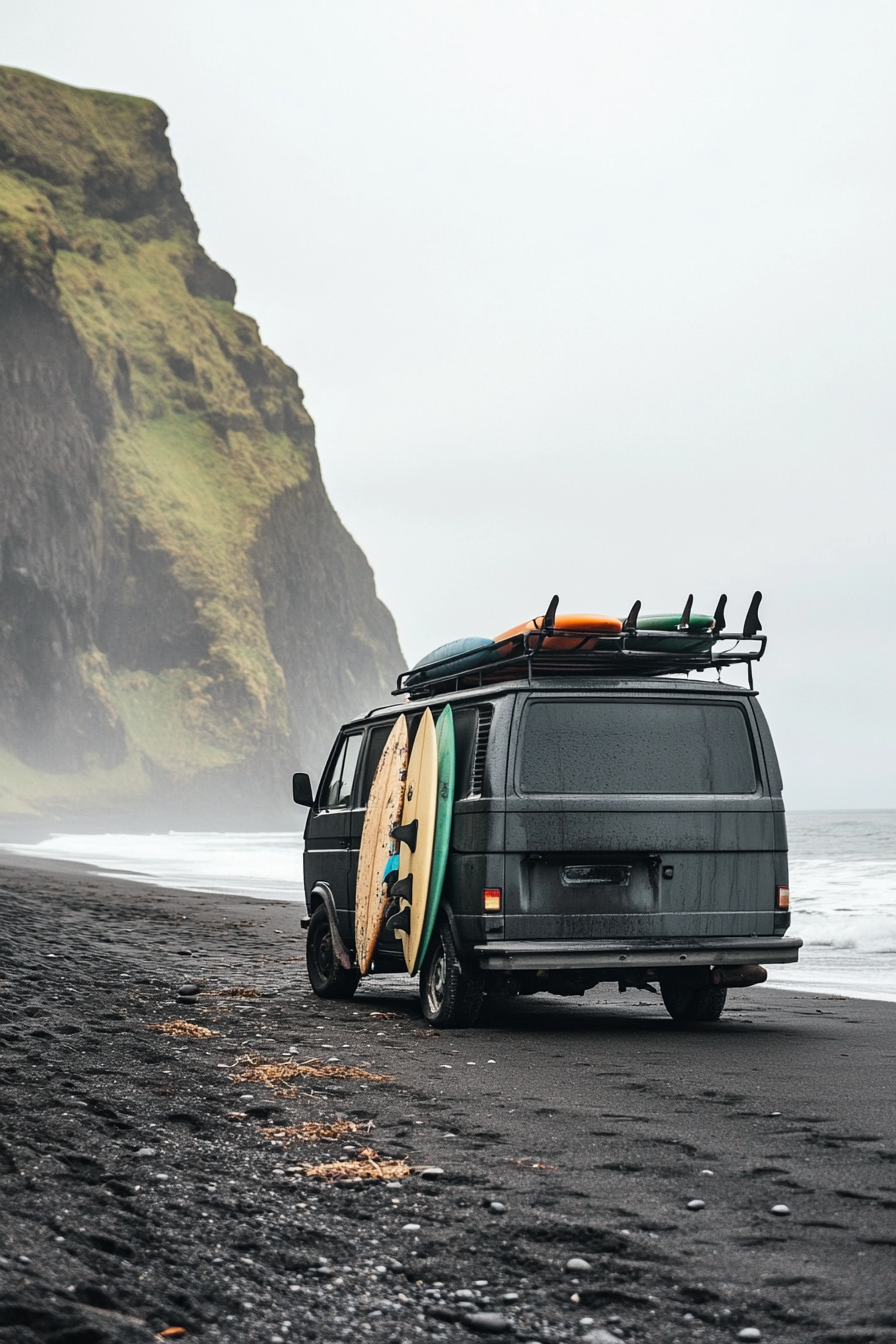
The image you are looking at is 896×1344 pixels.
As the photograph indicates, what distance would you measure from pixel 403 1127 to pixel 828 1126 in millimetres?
1679

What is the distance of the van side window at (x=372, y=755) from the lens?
10.7 meters

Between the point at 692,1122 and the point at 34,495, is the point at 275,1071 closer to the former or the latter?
the point at 692,1122

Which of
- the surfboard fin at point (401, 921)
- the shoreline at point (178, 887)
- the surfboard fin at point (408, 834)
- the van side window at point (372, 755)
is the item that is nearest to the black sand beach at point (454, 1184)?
the surfboard fin at point (401, 921)

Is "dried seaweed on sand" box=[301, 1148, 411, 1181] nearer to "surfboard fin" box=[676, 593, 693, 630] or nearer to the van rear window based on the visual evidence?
the van rear window

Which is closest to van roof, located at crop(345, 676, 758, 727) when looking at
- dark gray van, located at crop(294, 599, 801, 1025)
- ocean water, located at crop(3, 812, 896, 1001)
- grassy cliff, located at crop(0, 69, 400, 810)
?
dark gray van, located at crop(294, 599, 801, 1025)

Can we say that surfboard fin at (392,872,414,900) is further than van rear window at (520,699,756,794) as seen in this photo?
Yes

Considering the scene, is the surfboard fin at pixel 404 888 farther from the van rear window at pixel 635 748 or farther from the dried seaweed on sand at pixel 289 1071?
the dried seaweed on sand at pixel 289 1071

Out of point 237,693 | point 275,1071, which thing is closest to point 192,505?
point 237,693

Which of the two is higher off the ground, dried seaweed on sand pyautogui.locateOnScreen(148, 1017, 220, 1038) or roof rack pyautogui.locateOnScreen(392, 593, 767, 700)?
roof rack pyautogui.locateOnScreen(392, 593, 767, 700)

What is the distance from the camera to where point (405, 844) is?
9.45m

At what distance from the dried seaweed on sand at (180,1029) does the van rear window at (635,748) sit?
2.32 meters

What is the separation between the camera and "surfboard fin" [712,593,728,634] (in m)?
9.04

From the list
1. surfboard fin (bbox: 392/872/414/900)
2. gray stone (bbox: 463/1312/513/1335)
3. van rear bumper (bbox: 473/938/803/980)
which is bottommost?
gray stone (bbox: 463/1312/513/1335)

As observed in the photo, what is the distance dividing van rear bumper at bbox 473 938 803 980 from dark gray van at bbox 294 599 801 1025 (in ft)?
0.04
